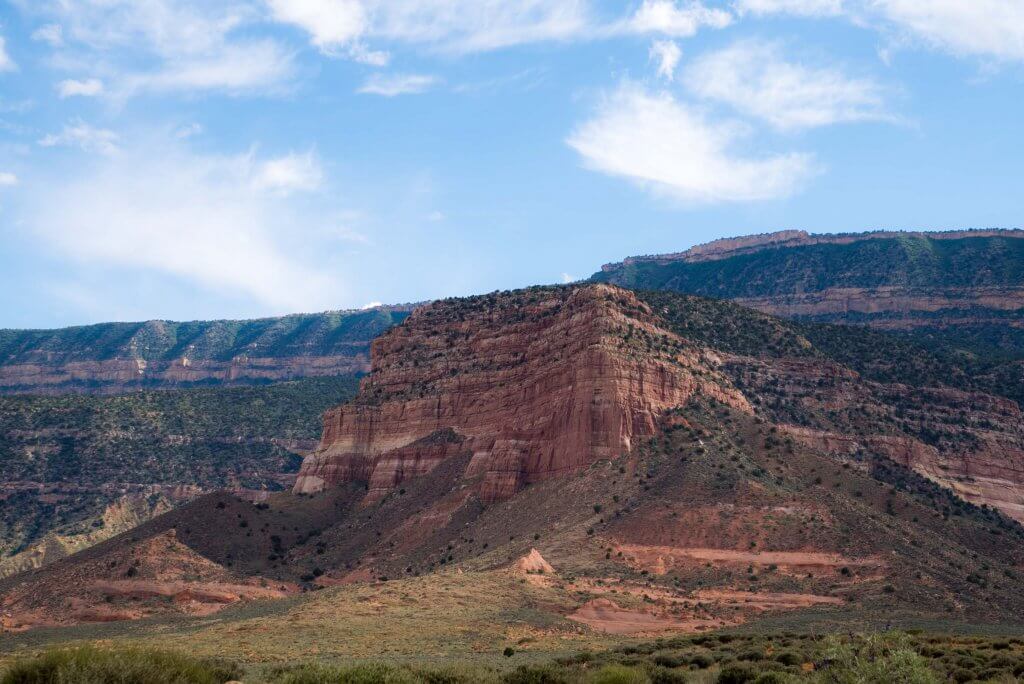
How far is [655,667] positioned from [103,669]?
1557 cm

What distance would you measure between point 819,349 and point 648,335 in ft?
76.9

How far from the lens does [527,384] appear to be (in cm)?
8081

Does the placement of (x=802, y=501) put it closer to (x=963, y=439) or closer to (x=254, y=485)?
(x=963, y=439)

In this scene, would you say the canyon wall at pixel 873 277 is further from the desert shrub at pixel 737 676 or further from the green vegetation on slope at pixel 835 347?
the desert shrub at pixel 737 676

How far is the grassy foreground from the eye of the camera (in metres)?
26.6

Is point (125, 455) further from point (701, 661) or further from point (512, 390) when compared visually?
point (701, 661)

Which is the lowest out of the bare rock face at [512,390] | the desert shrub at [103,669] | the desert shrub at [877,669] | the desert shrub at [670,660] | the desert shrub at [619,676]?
the desert shrub at [670,660]

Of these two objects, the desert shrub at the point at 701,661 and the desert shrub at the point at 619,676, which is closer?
the desert shrub at the point at 619,676

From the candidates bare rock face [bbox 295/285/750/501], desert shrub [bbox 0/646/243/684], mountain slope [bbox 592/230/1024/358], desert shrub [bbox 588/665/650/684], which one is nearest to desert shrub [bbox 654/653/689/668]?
desert shrub [bbox 588/665/650/684]

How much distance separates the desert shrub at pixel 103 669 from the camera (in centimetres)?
2708

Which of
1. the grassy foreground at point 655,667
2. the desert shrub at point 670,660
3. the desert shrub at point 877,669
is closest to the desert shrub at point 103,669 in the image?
the grassy foreground at point 655,667

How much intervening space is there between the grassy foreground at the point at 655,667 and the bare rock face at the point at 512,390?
33814mm

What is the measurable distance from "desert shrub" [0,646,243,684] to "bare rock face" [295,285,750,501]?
42137 mm

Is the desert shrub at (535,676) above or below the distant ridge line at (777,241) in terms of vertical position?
below
